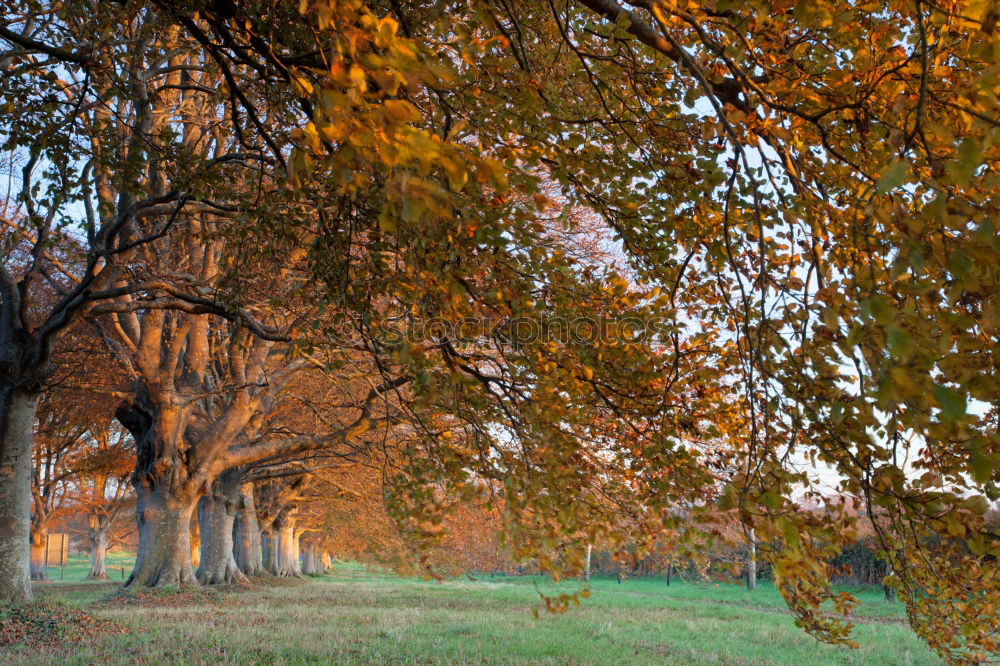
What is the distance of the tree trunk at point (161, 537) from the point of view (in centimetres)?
1422

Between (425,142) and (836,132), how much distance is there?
3.14m

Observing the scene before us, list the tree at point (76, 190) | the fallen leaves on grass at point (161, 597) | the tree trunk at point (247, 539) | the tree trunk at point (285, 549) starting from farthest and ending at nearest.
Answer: the tree trunk at point (285, 549), the tree trunk at point (247, 539), the fallen leaves on grass at point (161, 597), the tree at point (76, 190)

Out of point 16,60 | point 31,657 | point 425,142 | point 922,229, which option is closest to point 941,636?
point 922,229

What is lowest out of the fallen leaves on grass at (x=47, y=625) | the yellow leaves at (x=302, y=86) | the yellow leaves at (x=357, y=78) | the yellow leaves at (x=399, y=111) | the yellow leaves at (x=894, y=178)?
the fallen leaves on grass at (x=47, y=625)

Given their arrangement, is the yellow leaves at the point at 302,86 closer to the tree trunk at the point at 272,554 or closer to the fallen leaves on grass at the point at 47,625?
the fallen leaves on grass at the point at 47,625

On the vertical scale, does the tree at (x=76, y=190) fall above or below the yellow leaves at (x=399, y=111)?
above

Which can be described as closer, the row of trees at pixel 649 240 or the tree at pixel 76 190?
the row of trees at pixel 649 240

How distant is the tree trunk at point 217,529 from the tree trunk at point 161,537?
10.4ft

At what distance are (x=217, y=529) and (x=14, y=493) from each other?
10.4 meters

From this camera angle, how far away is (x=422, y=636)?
10.9 m

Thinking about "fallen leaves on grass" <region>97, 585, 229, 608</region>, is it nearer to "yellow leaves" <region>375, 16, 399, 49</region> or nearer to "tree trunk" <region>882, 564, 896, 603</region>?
"tree trunk" <region>882, 564, 896, 603</region>

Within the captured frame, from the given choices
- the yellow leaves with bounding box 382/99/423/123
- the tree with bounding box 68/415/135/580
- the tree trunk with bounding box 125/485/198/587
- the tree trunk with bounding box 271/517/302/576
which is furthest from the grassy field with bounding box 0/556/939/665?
the tree trunk with bounding box 271/517/302/576

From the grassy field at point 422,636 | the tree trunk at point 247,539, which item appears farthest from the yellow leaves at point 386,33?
the tree trunk at point 247,539

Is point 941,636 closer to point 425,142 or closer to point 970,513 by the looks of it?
point 970,513
